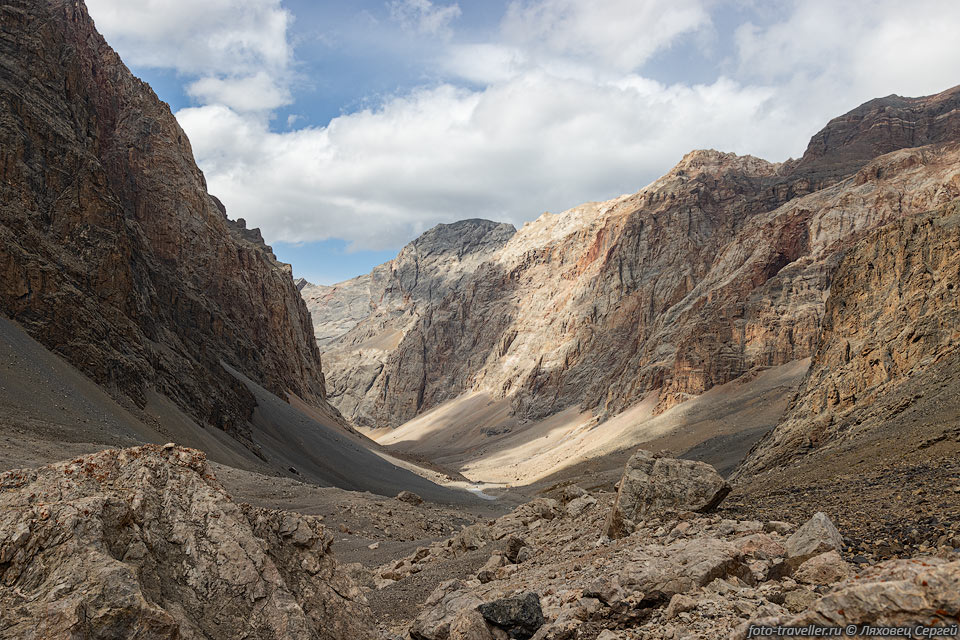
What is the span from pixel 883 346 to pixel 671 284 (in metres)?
82.0

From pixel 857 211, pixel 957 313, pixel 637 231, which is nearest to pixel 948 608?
pixel 957 313

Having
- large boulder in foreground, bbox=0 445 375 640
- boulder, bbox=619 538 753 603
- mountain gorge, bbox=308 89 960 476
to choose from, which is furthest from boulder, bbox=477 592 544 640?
mountain gorge, bbox=308 89 960 476

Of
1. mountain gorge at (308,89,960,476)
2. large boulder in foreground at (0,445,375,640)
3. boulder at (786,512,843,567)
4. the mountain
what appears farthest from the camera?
mountain gorge at (308,89,960,476)

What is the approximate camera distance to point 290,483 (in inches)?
1237

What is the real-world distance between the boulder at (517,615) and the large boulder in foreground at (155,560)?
145 centimetres

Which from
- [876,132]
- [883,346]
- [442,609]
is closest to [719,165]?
[876,132]

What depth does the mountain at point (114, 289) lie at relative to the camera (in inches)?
1329

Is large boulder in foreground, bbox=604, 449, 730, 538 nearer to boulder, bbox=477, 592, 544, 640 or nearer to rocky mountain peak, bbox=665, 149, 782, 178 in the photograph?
boulder, bbox=477, 592, 544, 640

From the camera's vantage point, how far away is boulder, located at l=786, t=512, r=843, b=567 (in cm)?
664

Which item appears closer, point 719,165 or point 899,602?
point 899,602

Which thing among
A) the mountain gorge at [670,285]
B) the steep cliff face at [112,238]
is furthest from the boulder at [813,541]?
the mountain gorge at [670,285]

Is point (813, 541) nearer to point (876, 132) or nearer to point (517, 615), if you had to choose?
point (517, 615)

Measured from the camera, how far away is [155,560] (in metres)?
6.04

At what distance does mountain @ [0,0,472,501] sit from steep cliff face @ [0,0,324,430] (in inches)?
4.8
